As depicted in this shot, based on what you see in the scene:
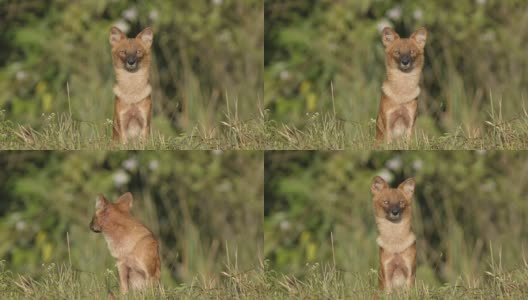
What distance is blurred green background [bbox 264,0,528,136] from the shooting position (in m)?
9.40

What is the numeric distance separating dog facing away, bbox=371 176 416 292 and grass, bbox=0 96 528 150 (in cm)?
44

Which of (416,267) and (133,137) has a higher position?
(133,137)

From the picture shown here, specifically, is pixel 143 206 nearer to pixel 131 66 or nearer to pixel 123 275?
pixel 123 275

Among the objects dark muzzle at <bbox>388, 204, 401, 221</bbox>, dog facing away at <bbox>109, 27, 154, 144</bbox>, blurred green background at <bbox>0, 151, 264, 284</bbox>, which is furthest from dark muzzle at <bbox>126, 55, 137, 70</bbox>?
dark muzzle at <bbox>388, 204, 401, 221</bbox>

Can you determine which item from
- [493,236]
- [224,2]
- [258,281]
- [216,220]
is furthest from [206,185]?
[493,236]

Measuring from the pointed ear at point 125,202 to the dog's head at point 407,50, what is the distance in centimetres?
223

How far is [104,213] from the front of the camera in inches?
338

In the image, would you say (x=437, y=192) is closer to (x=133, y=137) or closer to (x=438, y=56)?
(x=438, y=56)

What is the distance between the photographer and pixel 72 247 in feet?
29.1

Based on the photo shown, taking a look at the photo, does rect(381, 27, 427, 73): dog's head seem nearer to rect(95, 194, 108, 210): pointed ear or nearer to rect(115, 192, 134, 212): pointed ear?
rect(115, 192, 134, 212): pointed ear

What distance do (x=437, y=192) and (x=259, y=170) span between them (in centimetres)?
133

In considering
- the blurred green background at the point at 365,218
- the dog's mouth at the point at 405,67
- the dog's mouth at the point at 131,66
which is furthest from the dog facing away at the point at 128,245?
the dog's mouth at the point at 405,67

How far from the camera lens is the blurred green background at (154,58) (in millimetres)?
9422

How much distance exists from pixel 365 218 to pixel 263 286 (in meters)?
0.90
